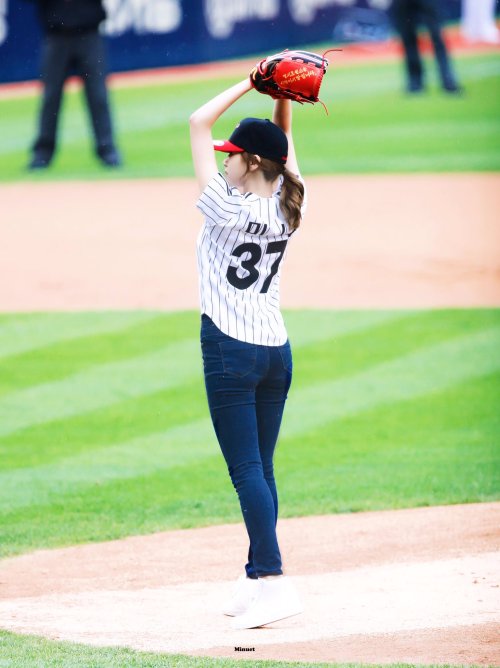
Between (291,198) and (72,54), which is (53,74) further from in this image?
Result: (291,198)

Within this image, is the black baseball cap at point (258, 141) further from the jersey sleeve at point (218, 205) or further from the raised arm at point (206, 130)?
the jersey sleeve at point (218, 205)

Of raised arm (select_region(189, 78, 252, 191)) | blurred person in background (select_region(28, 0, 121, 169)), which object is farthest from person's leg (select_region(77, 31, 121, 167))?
raised arm (select_region(189, 78, 252, 191))

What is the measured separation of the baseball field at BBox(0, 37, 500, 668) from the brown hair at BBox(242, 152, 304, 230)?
1380mm

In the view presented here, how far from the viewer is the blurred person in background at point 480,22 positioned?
25.5 metres

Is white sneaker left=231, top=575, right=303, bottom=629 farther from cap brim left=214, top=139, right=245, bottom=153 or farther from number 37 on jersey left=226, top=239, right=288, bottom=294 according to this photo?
cap brim left=214, top=139, right=245, bottom=153

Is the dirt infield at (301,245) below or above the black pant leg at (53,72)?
below

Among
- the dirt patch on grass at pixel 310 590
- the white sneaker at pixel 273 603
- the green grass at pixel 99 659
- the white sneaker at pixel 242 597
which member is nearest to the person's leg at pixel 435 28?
the dirt patch on grass at pixel 310 590

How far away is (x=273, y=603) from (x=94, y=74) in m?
10.9

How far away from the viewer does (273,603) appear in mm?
4371

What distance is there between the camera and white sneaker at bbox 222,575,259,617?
453 centimetres

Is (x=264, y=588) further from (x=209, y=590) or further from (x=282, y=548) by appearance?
(x=282, y=548)

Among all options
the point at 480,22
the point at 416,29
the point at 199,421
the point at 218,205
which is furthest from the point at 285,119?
the point at 480,22

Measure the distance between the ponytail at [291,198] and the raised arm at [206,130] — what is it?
24cm

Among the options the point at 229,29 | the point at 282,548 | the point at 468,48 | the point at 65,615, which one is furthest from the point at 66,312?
the point at 468,48
